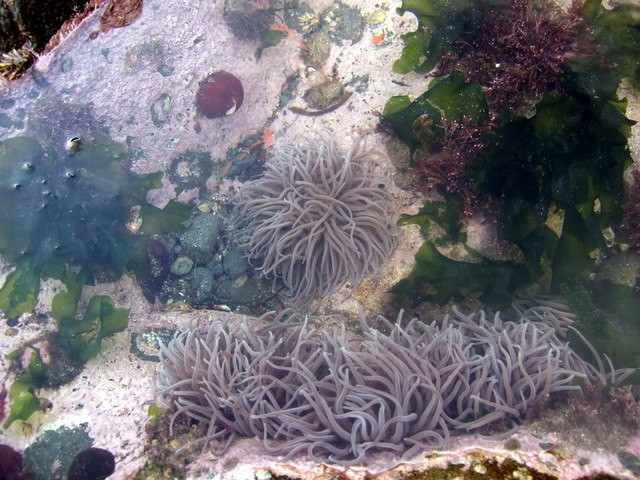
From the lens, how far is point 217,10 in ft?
19.6

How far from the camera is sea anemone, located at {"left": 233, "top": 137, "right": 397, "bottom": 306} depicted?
433cm

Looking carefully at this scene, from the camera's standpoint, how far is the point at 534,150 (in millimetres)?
3867

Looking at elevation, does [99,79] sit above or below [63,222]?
above

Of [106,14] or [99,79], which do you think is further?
[99,79]

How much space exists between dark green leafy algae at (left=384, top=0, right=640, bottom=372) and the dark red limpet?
256cm

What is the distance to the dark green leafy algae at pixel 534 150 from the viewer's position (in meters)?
3.71

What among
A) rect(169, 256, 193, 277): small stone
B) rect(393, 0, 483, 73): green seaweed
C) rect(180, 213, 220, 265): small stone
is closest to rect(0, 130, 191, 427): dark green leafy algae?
rect(180, 213, 220, 265): small stone

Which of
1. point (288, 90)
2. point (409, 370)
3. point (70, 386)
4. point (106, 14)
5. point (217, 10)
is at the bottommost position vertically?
point (409, 370)

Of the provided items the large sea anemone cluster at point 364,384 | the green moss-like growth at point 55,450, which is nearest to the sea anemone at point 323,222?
the large sea anemone cluster at point 364,384

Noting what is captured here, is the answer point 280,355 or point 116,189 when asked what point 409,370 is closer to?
point 280,355

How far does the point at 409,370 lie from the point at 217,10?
5355 mm

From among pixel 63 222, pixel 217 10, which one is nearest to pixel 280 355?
pixel 63 222

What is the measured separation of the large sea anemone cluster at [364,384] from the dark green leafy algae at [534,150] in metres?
0.51

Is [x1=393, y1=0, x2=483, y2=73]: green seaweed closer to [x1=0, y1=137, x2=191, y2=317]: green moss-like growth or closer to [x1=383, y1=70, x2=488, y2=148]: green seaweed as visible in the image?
Answer: [x1=383, y1=70, x2=488, y2=148]: green seaweed
